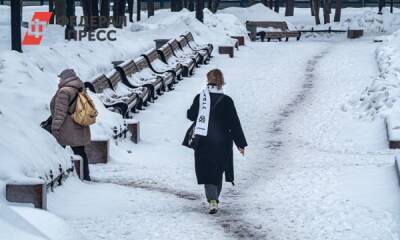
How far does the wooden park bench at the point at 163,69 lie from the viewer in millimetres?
23469

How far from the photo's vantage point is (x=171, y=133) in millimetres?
17625

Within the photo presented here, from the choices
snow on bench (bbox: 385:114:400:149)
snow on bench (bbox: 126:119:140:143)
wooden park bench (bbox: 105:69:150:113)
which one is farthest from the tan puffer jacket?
wooden park bench (bbox: 105:69:150:113)

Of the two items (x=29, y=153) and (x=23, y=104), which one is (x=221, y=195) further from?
(x=23, y=104)

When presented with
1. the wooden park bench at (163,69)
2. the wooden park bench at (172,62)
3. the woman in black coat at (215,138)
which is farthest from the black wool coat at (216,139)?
the wooden park bench at (172,62)

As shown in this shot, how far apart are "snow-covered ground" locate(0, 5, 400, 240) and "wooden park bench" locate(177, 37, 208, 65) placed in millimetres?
2012

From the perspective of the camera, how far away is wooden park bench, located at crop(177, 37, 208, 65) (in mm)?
28797

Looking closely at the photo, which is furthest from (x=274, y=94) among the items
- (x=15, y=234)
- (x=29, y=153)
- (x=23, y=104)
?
(x=15, y=234)

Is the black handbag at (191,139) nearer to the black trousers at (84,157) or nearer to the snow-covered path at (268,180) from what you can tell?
the snow-covered path at (268,180)

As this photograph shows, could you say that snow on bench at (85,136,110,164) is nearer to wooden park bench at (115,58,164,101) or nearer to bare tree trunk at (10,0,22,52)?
wooden park bench at (115,58,164,101)

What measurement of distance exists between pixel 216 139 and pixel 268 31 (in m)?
34.2

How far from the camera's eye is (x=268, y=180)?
13438 mm

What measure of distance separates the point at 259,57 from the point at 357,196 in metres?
20.4

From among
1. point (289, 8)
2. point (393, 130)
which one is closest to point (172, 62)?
point (393, 130)

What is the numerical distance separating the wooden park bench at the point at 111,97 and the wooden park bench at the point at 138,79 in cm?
136
